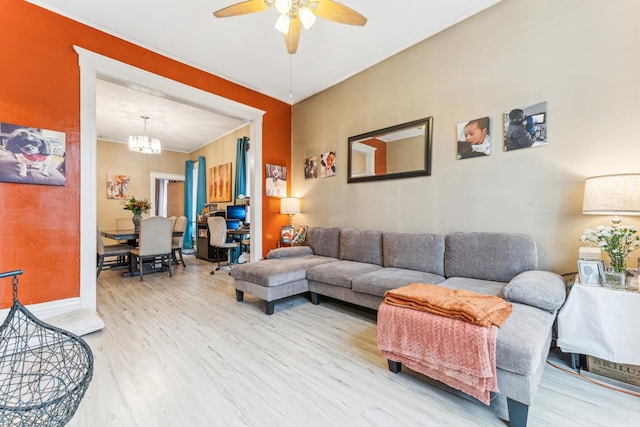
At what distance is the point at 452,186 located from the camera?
2.86 metres

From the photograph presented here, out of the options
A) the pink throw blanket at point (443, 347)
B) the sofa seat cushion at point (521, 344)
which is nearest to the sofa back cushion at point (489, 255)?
the sofa seat cushion at point (521, 344)

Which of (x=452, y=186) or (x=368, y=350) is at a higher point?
(x=452, y=186)

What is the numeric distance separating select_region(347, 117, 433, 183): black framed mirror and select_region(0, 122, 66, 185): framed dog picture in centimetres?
313

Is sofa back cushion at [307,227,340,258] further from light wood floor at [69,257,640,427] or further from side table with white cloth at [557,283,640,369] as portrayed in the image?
side table with white cloth at [557,283,640,369]

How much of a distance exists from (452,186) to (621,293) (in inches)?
59.1

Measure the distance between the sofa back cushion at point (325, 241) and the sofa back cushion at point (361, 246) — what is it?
0.40ft

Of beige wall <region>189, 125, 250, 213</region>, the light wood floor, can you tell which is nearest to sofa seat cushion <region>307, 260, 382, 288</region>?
the light wood floor

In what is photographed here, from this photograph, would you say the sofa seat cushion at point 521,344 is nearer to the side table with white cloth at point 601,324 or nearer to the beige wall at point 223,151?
the side table with white cloth at point 601,324

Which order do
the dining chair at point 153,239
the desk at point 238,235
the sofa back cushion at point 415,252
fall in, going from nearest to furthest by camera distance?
the sofa back cushion at point 415,252 → the dining chair at point 153,239 → the desk at point 238,235

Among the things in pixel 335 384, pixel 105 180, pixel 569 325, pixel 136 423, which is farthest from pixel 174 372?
pixel 105 180

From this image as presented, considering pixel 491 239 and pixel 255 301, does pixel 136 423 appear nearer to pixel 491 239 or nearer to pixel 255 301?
pixel 255 301

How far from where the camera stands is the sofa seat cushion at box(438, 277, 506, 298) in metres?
2.09

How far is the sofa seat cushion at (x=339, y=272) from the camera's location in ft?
8.95

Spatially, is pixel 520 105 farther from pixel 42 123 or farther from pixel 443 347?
pixel 42 123
